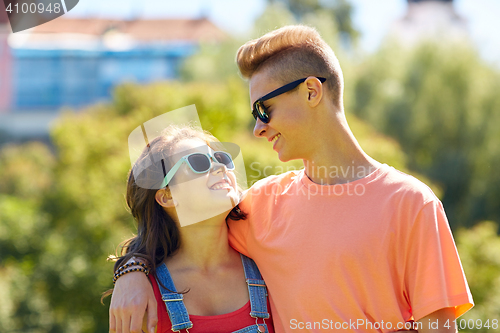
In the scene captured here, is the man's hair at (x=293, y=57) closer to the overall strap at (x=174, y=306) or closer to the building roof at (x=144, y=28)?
the overall strap at (x=174, y=306)

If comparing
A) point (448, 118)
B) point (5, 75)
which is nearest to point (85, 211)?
point (448, 118)

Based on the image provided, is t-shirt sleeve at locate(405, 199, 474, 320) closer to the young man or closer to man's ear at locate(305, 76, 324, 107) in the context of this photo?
the young man

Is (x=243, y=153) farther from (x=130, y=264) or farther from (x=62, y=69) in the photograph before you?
(x=62, y=69)

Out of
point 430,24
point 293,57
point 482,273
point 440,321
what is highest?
point 430,24

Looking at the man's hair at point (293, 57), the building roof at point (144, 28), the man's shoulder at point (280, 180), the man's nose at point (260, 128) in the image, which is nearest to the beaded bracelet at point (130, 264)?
the man's shoulder at point (280, 180)

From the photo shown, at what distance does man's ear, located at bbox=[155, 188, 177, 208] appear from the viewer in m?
2.84

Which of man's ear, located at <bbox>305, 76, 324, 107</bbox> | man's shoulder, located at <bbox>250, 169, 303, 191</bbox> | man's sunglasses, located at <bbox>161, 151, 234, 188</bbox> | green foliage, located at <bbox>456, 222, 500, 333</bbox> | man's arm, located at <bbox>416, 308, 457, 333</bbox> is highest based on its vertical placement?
man's ear, located at <bbox>305, 76, 324, 107</bbox>

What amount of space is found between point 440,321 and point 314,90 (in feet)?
4.18

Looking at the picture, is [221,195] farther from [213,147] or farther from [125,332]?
[125,332]

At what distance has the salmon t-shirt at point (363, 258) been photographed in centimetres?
210

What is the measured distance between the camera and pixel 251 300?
2588 mm

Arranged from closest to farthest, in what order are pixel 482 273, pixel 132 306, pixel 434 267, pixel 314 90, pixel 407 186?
pixel 434 267, pixel 407 186, pixel 132 306, pixel 314 90, pixel 482 273

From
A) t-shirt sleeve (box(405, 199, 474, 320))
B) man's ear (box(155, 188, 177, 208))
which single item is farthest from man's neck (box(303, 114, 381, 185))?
man's ear (box(155, 188, 177, 208))

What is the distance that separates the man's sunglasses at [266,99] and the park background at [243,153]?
5.40m
